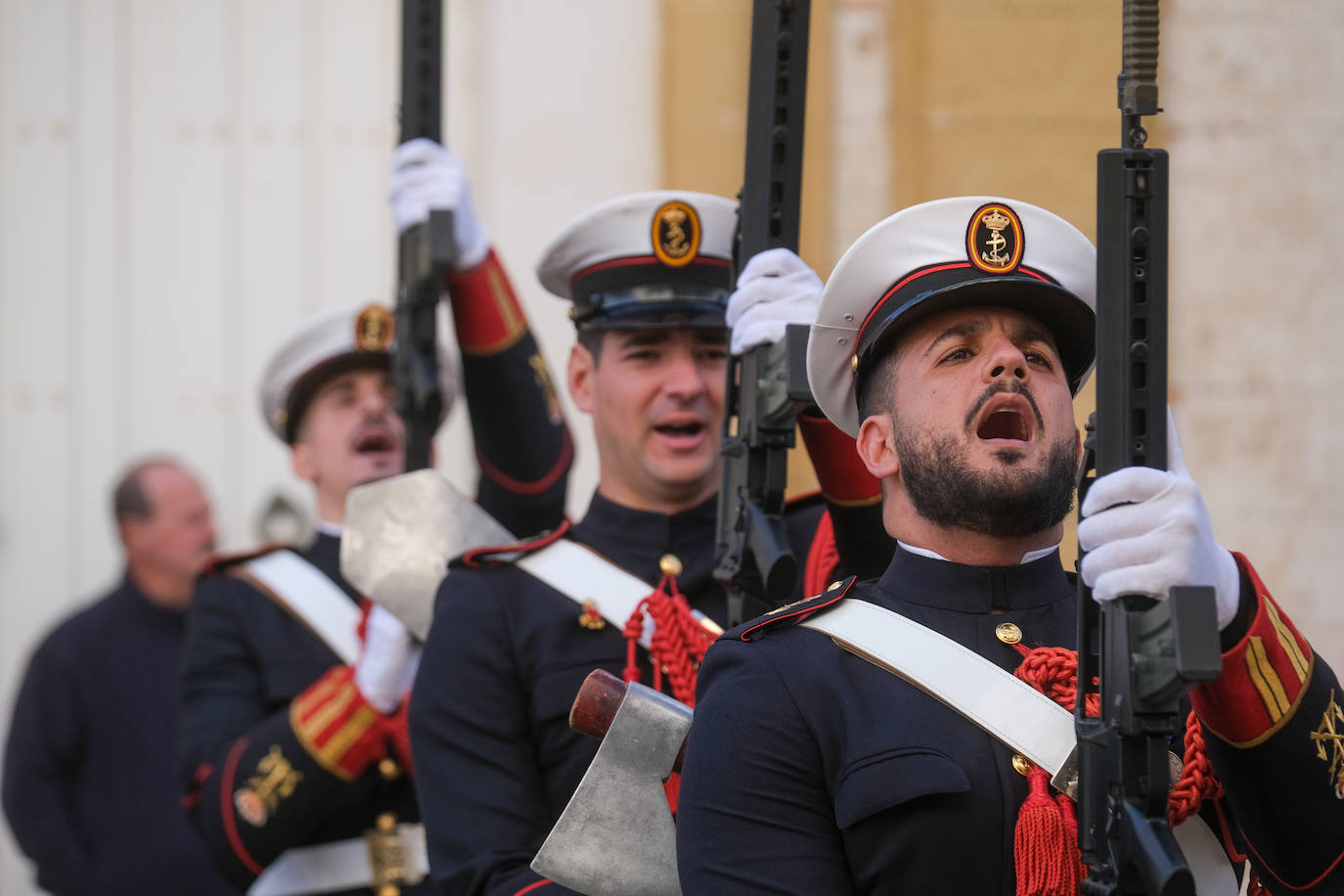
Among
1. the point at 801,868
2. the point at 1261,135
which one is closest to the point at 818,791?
the point at 801,868

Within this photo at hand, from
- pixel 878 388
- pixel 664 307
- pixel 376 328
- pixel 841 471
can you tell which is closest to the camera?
pixel 878 388

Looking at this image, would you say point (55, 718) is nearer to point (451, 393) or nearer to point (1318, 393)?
point (451, 393)

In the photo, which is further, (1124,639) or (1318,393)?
(1318,393)

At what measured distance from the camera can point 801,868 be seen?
234 cm

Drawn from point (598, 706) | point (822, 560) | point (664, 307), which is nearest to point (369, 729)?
point (664, 307)

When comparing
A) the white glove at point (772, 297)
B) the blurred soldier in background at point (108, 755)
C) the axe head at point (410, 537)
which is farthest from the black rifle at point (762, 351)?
the blurred soldier in background at point (108, 755)

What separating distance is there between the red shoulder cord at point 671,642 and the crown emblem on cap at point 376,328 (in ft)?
6.37

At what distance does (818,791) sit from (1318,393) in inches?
151

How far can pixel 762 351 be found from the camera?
3.27m

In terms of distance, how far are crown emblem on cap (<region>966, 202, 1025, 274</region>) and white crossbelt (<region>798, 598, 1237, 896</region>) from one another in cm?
50

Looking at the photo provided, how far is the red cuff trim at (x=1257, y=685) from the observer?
222 centimetres

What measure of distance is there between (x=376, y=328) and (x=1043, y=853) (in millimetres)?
3282

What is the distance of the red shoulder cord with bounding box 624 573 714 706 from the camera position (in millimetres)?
3346

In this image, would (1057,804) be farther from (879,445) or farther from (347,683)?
(347,683)
